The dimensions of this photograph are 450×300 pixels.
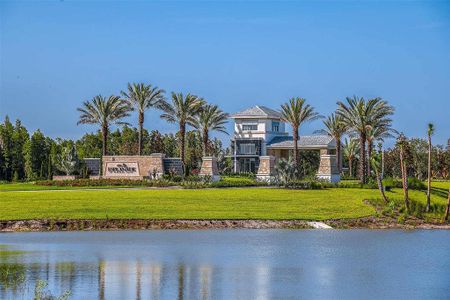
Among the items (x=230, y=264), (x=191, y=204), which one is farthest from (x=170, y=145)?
(x=230, y=264)

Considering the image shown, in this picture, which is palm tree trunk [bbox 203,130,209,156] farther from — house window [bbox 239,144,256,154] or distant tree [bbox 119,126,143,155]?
distant tree [bbox 119,126,143,155]

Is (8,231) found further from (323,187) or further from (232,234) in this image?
(323,187)

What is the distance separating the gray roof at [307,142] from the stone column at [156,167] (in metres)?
31.2

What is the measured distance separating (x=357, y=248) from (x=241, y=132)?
78.1 m

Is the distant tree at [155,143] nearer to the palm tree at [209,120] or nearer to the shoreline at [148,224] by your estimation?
the palm tree at [209,120]

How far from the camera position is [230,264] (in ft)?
128

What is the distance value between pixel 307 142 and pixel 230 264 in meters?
79.3

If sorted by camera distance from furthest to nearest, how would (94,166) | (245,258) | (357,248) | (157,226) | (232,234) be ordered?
(94,166)
(157,226)
(232,234)
(357,248)
(245,258)

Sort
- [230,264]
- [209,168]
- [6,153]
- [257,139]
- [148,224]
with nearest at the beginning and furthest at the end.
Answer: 1. [230,264]
2. [148,224]
3. [209,168]
4. [6,153]
5. [257,139]

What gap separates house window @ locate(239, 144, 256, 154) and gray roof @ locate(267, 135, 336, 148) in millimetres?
1988

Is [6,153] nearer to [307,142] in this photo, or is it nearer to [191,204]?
[307,142]

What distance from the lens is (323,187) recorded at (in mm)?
78938

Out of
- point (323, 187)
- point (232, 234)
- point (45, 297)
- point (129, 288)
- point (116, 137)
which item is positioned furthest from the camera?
point (116, 137)

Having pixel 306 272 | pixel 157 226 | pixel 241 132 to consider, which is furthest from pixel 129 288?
pixel 241 132
